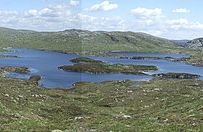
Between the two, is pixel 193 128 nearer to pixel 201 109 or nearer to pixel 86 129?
pixel 86 129

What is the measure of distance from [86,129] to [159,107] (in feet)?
78.0

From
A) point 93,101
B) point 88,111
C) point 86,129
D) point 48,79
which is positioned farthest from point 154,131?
point 48,79

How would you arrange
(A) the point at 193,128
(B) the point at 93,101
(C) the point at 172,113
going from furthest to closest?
(B) the point at 93,101 → (C) the point at 172,113 → (A) the point at 193,128

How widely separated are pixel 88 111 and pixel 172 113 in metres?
14.0

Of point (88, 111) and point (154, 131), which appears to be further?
point (88, 111)

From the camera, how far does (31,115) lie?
44844mm

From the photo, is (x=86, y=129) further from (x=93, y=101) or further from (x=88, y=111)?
(x=93, y=101)

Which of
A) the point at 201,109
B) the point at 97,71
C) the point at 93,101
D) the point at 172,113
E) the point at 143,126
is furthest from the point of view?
the point at 97,71

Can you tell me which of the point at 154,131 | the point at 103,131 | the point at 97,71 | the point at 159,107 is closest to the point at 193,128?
the point at 154,131

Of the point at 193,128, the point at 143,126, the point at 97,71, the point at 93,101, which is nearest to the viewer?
the point at 193,128

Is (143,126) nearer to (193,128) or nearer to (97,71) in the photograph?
(193,128)

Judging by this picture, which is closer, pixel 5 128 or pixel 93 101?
pixel 5 128

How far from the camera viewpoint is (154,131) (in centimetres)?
3319

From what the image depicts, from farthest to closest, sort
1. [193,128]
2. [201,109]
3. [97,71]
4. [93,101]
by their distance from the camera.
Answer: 1. [97,71]
2. [93,101]
3. [201,109]
4. [193,128]
